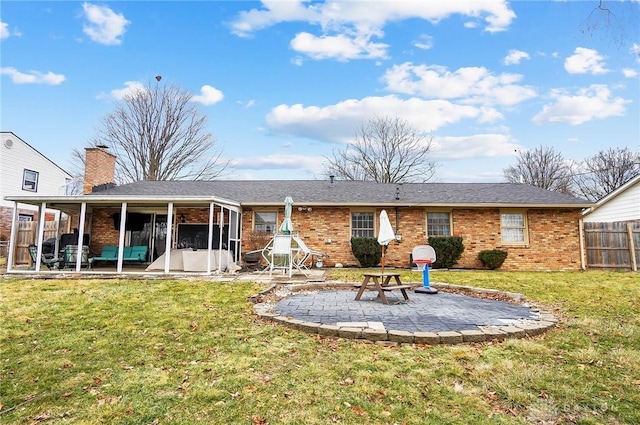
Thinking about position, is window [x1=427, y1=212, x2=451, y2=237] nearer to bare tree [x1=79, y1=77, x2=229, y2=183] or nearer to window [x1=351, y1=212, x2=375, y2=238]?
window [x1=351, y1=212, x2=375, y2=238]

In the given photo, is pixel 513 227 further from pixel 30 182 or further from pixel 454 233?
pixel 30 182

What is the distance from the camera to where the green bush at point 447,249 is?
41.6 feet

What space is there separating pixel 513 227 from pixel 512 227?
0.14 feet

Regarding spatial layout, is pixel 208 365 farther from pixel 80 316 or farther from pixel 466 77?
pixel 466 77

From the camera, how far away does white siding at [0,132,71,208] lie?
18797 mm

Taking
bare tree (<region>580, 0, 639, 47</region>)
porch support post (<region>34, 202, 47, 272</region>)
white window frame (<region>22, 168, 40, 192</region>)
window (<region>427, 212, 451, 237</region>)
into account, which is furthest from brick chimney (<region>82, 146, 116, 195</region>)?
bare tree (<region>580, 0, 639, 47</region>)

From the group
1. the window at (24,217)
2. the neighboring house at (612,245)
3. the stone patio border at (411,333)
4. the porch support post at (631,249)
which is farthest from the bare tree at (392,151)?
the stone patio border at (411,333)

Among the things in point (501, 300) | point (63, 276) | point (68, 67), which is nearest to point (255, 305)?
point (501, 300)

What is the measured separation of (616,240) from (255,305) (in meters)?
14.1

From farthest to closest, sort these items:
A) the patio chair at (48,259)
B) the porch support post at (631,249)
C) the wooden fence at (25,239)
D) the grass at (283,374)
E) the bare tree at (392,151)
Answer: the bare tree at (392,151), the wooden fence at (25,239), the porch support post at (631,249), the patio chair at (48,259), the grass at (283,374)

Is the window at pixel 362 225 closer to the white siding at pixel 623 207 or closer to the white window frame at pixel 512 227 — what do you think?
the white window frame at pixel 512 227

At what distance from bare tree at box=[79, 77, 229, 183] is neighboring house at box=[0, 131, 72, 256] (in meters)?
4.06

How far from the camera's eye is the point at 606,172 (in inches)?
1121

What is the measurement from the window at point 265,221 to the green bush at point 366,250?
3.16 meters
